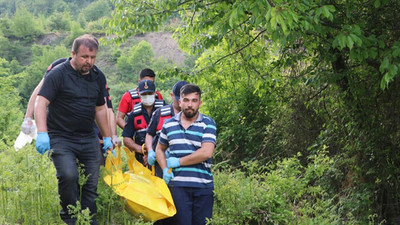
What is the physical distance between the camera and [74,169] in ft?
15.1

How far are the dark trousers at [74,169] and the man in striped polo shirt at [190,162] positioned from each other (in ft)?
2.21

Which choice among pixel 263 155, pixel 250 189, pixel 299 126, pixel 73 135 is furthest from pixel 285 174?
pixel 263 155

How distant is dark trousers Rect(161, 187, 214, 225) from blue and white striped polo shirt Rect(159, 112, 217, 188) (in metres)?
0.06

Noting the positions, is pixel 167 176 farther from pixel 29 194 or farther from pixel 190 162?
pixel 29 194

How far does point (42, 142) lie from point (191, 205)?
145 cm

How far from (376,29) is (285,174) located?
205cm

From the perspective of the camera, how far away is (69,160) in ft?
15.2

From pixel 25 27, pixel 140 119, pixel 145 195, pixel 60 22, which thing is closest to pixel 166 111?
pixel 140 119

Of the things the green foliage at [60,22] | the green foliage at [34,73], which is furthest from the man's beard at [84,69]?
the green foliage at [60,22]

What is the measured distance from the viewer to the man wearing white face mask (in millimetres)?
6598

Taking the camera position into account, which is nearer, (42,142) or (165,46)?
(42,142)

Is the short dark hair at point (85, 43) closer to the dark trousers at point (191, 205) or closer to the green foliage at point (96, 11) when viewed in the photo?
the dark trousers at point (191, 205)

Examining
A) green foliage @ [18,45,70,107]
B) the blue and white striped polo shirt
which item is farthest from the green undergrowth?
green foliage @ [18,45,70,107]

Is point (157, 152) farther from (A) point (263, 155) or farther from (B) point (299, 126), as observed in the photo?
(A) point (263, 155)
